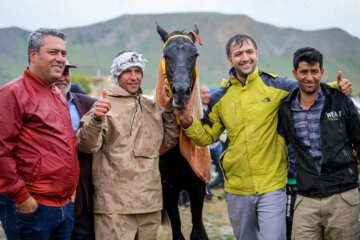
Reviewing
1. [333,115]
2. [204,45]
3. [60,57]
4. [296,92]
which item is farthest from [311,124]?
[204,45]

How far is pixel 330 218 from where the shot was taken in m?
2.71

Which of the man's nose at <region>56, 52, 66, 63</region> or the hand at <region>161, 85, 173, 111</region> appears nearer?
the man's nose at <region>56, 52, 66, 63</region>

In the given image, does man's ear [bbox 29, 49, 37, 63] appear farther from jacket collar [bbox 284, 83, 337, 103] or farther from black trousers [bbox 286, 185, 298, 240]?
black trousers [bbox 286, 185, 298, 240]

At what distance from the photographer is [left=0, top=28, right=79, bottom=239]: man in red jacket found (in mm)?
2096

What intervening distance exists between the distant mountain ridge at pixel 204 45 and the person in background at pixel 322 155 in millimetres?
90233

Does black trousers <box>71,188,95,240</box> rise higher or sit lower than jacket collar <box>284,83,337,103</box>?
lower

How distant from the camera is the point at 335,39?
15338 cm

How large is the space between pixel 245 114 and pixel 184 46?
0.85 m

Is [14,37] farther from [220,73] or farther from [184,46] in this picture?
[184,46]

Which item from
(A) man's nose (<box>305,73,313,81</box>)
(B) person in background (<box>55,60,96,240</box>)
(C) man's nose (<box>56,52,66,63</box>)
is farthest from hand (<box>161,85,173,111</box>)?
(A) man's nose (<box>305,73,313,81</box>)

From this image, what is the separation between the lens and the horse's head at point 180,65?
9.19ft

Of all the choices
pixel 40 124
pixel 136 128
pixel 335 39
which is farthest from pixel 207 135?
pixel 335 39

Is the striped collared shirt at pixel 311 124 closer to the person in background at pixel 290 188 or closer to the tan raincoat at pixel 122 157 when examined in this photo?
the person in background at pixel 290 188

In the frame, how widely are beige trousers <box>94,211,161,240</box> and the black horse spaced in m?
0.76
